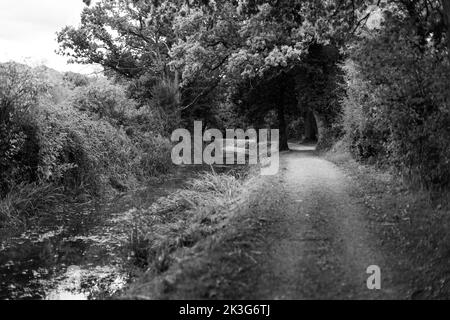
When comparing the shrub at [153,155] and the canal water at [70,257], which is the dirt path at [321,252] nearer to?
the canal water at [70,257]

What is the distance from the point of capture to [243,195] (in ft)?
39.7

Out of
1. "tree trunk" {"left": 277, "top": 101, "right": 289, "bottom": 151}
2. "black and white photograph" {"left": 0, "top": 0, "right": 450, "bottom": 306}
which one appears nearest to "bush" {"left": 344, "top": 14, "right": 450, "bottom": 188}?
"black and white photograph" {"left": 0, "top": 0, "right": 450, "bottom": 306}

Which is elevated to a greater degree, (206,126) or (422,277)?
(206,126)

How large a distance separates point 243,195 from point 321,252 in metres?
4.76

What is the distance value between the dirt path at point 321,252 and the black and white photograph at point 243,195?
0.11 feet

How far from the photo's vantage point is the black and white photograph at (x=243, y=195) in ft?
21.6

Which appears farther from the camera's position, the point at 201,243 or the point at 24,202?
the point at 24,202

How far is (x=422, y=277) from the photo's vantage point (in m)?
6.60

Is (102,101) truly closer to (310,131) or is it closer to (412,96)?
(412,96)

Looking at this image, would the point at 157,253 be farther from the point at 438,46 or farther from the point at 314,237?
the point at 438,46

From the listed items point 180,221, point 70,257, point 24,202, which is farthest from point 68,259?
point 24,202

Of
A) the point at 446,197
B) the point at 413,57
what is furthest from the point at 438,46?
the point at 446,197

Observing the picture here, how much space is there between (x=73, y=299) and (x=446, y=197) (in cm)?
827

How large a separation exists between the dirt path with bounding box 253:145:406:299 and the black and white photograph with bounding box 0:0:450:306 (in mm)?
34
